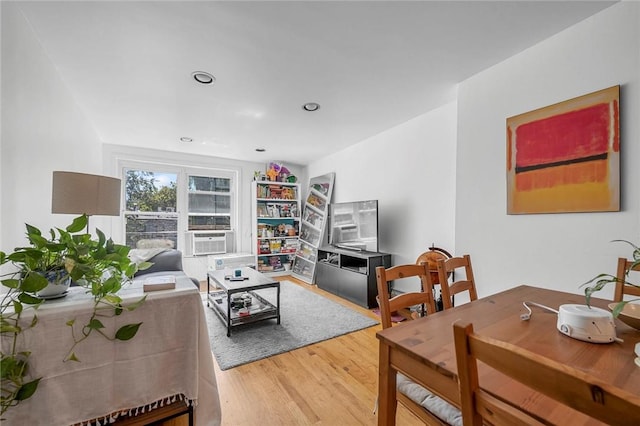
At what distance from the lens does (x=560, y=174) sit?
5.65ft

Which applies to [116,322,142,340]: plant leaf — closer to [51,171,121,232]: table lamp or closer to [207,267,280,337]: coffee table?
[51,171,121,232]: table lamp

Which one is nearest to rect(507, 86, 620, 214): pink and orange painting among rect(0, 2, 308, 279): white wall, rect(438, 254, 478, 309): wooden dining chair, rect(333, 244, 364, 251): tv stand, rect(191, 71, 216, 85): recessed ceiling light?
rect(438, 254, 478, 309): wooden dining chair

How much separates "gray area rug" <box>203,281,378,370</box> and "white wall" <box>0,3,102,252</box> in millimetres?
1600

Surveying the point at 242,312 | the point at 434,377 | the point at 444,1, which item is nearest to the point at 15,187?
the point at 242,312

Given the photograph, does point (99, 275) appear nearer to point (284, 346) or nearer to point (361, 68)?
point (284, 346)

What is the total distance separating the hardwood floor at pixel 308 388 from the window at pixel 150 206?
3.33 m

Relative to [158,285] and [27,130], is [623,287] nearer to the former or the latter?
[158,285]

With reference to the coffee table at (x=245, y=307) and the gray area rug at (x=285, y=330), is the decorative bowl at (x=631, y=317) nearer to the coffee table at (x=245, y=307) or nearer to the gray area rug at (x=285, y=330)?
the gray area rug at (x=285, y=330)

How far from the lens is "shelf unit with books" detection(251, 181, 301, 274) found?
5000mm

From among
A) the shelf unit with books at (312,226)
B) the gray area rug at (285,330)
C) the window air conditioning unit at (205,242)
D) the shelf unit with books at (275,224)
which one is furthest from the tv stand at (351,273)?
the window air conditioning unit at (205,242)

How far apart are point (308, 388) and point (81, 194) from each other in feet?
6.18

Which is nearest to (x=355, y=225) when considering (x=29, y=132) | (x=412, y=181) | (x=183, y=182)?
(x=412, y=181)

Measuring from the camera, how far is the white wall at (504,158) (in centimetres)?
148

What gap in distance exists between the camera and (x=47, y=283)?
1.10 m
